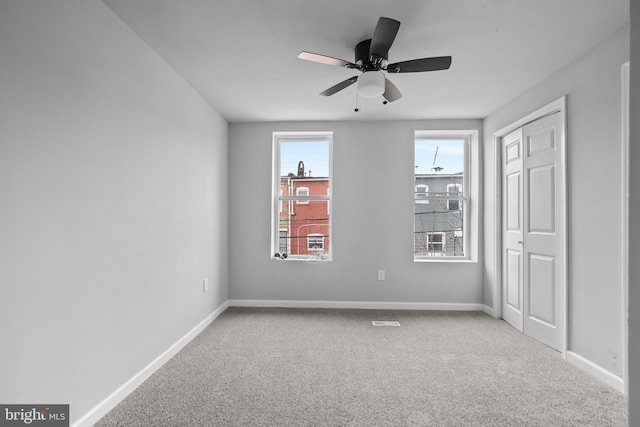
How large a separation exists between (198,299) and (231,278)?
937 millimetres

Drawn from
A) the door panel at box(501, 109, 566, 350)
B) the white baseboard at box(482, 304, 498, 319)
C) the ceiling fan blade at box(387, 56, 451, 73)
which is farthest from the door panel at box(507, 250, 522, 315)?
the ceiling fan blade at box(387, 56, 451, 73)

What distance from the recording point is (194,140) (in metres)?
3.13

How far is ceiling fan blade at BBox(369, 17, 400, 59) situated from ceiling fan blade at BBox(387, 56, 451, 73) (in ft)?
0.39

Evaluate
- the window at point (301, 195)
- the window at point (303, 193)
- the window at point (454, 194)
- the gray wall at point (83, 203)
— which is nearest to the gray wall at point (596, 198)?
the window at point (454, 194)

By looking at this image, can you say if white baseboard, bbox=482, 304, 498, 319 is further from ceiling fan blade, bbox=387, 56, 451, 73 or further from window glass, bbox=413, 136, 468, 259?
ceiling fan blade, bbox=387, 56, 451, 73

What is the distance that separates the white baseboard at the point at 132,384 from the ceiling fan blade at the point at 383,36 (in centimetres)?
260

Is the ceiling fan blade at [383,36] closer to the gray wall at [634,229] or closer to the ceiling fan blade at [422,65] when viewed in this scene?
the ceiling fan blade at [422,65]

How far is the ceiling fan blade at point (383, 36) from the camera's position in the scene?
1719 mm

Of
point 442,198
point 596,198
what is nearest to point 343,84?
point 596,198

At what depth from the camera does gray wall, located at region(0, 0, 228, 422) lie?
137cm

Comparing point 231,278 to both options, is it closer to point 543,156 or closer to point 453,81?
point 453,81

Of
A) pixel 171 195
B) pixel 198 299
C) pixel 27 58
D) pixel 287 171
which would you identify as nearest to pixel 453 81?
pixel 287 171

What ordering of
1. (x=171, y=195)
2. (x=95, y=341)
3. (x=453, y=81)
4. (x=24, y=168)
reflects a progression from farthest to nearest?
(x=453, y=81) → (x=171, y=195) → (x=95, y=341) → (x=24, y=168)

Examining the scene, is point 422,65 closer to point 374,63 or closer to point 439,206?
point 374,63
